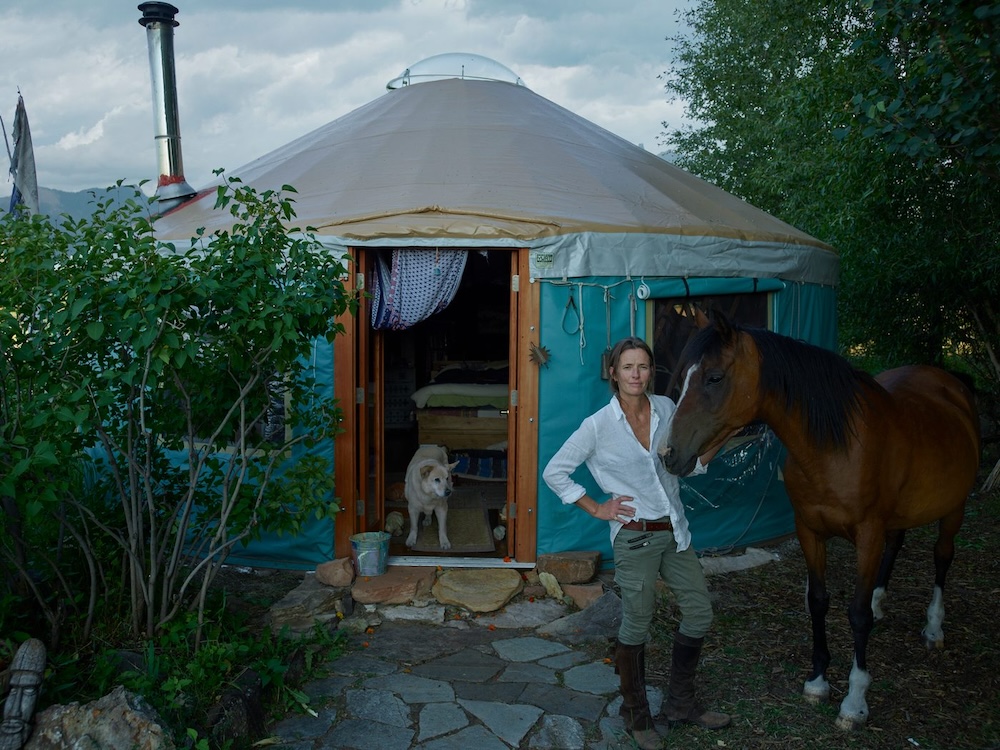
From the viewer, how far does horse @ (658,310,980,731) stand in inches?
117

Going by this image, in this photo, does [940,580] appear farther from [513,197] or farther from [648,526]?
[513,197]

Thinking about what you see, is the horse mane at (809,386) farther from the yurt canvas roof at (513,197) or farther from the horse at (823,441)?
the yurt canvas roof at (513,197)

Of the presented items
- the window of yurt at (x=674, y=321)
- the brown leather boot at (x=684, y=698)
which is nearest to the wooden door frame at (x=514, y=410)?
the window of yurt at (x=674, y=321)

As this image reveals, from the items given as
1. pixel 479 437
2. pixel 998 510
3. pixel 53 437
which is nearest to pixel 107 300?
pixel 53 437

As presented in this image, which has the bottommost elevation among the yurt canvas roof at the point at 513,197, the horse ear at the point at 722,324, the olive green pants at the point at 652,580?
the olive green pants at the point at 652,580

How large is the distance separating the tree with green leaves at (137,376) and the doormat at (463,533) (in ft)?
5.54

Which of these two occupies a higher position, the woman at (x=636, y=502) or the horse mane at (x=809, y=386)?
the horse mane at (x=809, y=386)

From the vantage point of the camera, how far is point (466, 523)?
5.85 meters

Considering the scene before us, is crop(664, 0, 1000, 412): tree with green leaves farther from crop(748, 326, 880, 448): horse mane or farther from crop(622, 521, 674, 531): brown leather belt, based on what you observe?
crop(622, 521, 674, 531): brown leather belt

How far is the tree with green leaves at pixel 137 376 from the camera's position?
291 centimetres

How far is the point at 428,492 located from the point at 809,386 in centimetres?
279

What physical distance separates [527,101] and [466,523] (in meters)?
3.83

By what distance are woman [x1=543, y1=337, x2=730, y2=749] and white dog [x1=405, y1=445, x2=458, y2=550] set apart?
2.33 meters

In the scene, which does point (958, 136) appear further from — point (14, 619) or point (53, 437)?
point (14, 619)
